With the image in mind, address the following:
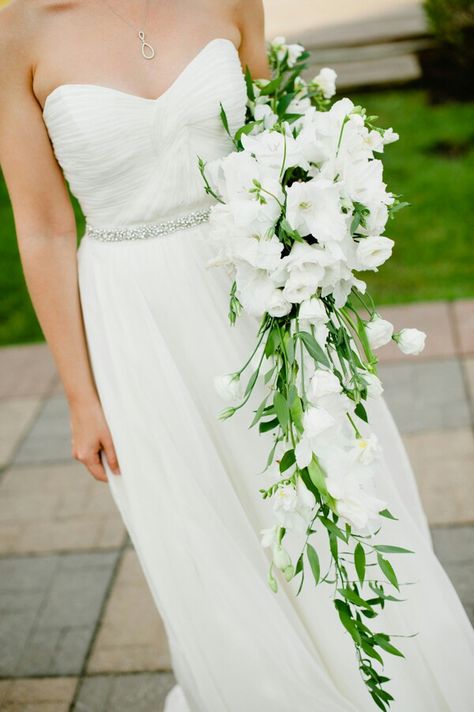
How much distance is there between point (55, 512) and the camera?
3.86 m

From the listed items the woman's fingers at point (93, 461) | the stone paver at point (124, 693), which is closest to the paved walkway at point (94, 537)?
the stone paver at point (124, 693)

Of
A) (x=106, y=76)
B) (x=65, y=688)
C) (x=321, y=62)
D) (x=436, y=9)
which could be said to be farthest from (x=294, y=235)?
(x=321, y=62)

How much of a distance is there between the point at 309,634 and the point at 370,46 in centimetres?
839

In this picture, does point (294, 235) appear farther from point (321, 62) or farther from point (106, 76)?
point (321, 62)

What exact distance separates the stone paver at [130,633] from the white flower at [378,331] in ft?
5.33

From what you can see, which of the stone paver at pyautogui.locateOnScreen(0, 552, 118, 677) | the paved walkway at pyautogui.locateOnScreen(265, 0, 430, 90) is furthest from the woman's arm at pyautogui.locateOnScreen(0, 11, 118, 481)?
the paved walkway at pyautogui.locateOnScreen(265, 0, 430, 90)

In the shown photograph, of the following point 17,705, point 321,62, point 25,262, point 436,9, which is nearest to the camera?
point 25,262

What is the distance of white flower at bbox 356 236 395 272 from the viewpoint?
1.71m

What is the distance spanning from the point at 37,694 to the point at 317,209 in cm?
207

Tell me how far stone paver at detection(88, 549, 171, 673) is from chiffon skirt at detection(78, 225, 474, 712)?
72 centimetres

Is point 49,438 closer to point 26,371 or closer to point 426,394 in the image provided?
point 26,371

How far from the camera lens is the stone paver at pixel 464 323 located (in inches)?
178

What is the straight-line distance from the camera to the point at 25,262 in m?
2.13

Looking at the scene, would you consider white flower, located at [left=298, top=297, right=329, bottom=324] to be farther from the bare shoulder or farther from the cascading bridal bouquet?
the bare shoulder
